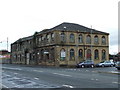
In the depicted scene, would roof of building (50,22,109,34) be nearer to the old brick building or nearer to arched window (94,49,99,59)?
the old brick building

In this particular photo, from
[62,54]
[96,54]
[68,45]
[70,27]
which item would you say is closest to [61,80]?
[62,54]

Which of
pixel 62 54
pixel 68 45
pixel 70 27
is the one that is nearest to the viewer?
pixel 62 54

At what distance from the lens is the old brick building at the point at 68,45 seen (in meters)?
64.7

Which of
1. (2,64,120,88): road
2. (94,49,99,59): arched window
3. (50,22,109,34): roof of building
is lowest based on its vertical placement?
(2,64,120,88): road

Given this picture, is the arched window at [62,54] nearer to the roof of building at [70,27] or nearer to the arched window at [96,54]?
the roof of building at [70,27]

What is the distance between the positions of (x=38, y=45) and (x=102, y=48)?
18.5 metres

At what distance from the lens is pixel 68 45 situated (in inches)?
2596

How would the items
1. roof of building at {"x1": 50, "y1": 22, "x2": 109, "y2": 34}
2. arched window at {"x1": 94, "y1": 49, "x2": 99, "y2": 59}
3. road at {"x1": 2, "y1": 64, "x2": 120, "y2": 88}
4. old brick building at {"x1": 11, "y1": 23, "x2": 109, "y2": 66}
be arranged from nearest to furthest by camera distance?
1. road at {"x1": 2, "y1": 64, "x2": 120, "y2": 88}
2. old brick building at {"x1": 11, "y1": 23, "x2": 109, "y2": 66}
3. roof of building at {"x1": 50, "y1": 22, "x2": 109, "y2": 34}
4. arched window at {"x1": 94, "y1": 49, "x2": 99, "y2": 59}

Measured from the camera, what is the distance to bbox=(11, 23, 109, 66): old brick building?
6469 centimetres

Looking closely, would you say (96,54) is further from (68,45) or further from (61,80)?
(61,80)

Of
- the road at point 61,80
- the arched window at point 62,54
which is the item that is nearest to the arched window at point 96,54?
the arched window at point 62,54

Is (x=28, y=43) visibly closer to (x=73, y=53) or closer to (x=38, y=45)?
(x=38, y=45)

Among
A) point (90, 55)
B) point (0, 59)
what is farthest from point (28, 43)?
point (0, 59)

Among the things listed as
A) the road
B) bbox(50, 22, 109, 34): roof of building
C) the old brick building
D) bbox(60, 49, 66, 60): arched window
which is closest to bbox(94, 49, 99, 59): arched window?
the old brick building
